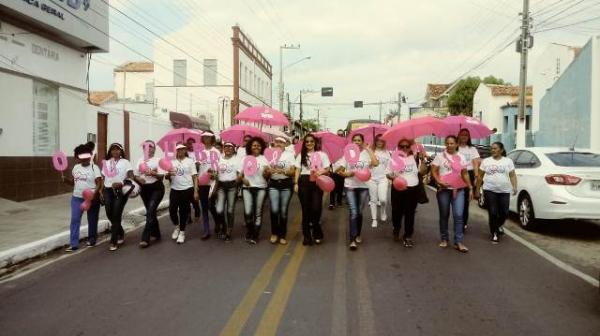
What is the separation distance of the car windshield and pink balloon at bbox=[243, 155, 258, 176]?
5.18m

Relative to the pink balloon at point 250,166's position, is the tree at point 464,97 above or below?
above

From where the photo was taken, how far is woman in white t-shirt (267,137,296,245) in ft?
25.9

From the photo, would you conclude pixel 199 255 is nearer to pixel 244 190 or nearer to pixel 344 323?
pixel 244 190

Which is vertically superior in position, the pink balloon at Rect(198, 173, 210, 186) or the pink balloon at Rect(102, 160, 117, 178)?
the pink balloon at Rect(102, 160, 117, 178)

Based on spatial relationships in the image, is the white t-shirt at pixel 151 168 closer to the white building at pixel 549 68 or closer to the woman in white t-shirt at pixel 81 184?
the woman in white t-shirt at pixel 81 184

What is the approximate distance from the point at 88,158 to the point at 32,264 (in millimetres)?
1700

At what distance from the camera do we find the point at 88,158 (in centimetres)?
808

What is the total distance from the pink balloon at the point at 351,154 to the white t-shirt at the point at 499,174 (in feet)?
7.05

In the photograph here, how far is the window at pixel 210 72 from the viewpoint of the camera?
39969 millimetres

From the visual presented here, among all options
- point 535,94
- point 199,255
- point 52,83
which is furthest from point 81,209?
point 535,94

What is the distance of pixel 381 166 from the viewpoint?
1014 centimetres

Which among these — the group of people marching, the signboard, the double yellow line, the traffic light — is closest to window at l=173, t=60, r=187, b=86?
the traffic light

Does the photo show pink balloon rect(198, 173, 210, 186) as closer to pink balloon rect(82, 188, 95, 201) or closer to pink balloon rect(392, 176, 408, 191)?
pink balloon rect(82, 188, 95, 201)

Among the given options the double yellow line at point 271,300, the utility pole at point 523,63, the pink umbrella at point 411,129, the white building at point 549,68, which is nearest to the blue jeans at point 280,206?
the double yellow line at point 271,300
